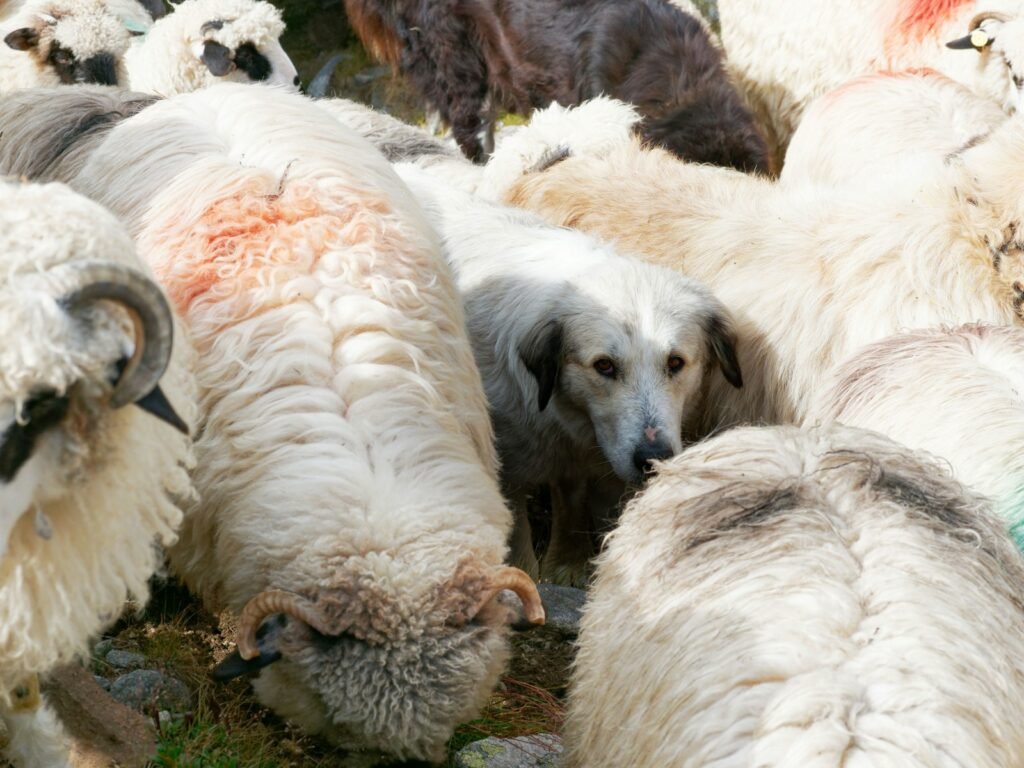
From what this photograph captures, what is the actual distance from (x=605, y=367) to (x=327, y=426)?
55.7 inches

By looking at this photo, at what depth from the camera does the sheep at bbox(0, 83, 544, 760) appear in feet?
10.1

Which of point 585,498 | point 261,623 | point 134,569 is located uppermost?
point 134,569

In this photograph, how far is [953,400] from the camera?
11.5 feet

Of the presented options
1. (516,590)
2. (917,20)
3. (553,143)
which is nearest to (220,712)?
(516,590)

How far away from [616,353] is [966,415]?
137 centimetres

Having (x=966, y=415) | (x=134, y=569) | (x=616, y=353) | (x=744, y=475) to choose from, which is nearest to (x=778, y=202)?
(x=616, y=353)

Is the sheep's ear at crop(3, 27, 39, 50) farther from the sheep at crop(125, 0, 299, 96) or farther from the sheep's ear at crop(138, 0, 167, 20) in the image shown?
the sheep's ear at crop(138, 0, 167, 20)

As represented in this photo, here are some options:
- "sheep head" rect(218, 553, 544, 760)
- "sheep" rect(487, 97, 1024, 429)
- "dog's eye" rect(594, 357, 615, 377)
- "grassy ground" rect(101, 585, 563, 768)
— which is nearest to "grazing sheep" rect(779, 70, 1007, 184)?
"sheep" rect(487, 97, 1024, 429)

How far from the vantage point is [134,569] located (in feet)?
→ 9.05

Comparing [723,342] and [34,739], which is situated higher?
[723,342]

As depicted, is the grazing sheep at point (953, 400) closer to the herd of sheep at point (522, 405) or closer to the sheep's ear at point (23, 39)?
the herd of sheep at point (522, 405)

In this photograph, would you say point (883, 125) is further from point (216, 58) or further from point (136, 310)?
point (136, 310)

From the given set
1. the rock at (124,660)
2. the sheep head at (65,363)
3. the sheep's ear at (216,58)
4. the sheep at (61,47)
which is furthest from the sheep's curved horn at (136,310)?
the sheep at (61,47)

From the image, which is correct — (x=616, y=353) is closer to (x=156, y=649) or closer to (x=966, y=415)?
(x=966, y=415)
